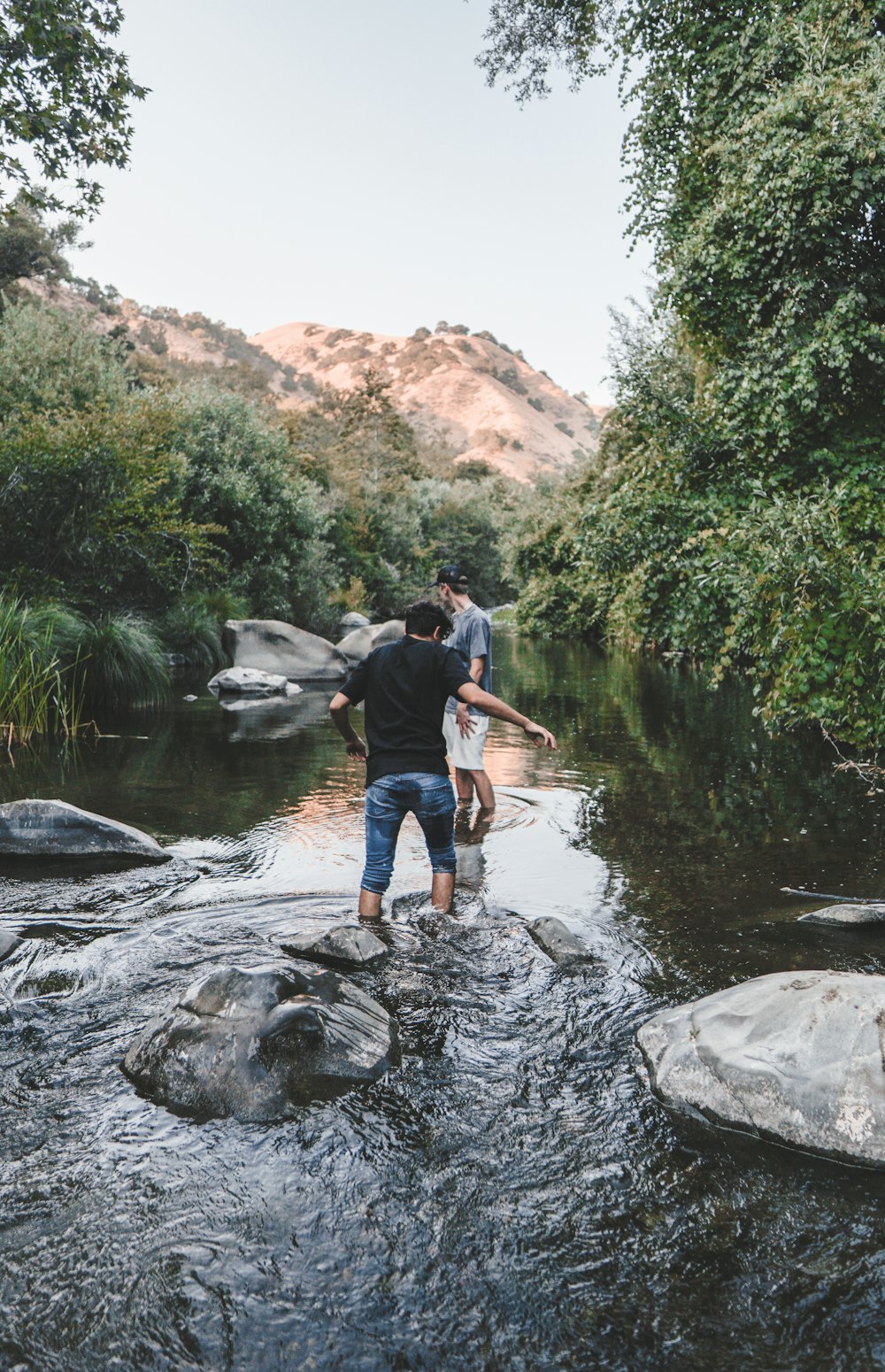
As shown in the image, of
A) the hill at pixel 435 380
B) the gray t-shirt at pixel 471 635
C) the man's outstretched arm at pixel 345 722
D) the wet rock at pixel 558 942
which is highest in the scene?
the hill at pixel 435 380

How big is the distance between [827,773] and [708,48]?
10.3 m

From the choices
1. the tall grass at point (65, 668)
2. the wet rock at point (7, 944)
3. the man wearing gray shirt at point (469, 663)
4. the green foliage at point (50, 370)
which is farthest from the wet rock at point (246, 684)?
the wet rock at point (7, 944)

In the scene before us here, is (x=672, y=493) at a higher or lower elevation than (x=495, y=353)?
lower

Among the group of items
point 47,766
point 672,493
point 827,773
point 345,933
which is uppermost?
point 672,493

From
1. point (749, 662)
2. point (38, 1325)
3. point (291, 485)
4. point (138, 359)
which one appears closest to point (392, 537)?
point (138, 359)

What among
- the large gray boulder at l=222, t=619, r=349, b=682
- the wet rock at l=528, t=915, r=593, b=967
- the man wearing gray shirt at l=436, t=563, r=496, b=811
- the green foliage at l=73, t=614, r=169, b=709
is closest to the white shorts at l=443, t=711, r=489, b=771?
the man wearing gray shirt at l=436, t=563, r=496, b=811

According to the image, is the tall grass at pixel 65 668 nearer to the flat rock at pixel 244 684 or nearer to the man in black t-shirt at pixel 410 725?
the flat rock at pixel 244 684

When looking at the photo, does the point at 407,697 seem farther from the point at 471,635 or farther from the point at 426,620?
the point at 471,635

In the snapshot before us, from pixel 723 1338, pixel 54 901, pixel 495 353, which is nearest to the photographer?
pixel 723 1338

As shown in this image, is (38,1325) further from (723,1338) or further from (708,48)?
(708,48)

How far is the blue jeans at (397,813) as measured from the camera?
5.79 m

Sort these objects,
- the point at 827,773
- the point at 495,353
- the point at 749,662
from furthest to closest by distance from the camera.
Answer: the point at 495,353 → the point at 749,662 → the point at 827,773

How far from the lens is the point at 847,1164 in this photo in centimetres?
350

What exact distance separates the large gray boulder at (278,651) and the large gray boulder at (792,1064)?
69.3ft
